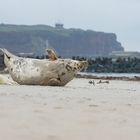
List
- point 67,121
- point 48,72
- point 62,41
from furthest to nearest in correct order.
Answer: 1. point 62,41
2. point 48,72
3. point 67,121

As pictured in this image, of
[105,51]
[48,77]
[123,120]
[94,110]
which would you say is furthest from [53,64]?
[105,51]

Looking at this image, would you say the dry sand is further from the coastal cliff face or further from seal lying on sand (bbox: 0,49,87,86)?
the coastal cliff face

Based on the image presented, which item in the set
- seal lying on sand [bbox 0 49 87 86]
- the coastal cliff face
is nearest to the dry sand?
seal lying on sand [bbox 0 49 87 86]

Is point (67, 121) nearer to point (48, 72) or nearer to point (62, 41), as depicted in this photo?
point (48, 72)

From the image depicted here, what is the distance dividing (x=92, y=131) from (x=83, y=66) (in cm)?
971

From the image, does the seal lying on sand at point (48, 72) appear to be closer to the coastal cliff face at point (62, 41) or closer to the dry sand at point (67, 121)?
the dry sand at point (67, 121)

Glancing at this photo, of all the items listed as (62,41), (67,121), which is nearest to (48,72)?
(67,121)

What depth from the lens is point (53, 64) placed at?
46.4 ft

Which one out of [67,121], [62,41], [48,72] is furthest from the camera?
[62,41]

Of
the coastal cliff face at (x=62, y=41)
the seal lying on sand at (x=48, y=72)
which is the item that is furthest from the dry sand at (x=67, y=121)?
the coastal cliff face at (x=62, y=41)

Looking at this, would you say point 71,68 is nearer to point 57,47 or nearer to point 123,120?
point 123,120

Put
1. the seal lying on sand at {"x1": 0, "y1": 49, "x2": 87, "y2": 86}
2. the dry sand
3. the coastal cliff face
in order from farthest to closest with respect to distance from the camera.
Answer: the coastal cliff face → the seal lying on sand at {"x1": 0, "y1": 49, "x2": 87, "y2": 86} → the dry sand

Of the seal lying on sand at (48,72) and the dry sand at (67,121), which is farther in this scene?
the seal lying on sand at (48,72)

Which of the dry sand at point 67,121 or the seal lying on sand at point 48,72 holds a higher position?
the seal lying on sand at point 48,72
